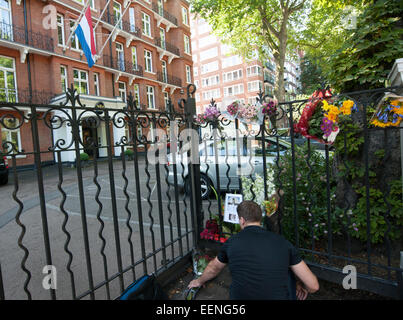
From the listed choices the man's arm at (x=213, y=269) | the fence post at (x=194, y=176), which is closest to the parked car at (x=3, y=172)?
the fence post at (x=194, y=176)

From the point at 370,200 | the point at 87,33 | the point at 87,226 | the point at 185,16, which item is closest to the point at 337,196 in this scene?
the point at 370,200

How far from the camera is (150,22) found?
2367 centimetres

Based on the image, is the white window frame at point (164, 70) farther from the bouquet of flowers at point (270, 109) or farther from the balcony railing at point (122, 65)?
the bouquet of flowers at point (270, 109)

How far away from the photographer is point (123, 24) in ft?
66.8

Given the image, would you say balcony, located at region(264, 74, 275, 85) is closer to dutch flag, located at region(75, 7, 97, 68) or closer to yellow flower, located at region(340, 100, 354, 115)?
dutch flag, located at region(75, 7, 97, 68)

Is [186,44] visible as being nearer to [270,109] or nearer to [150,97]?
[150,97]

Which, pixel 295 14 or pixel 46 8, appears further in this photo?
pixel 295 14

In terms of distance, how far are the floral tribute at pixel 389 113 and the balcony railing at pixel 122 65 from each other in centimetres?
2021

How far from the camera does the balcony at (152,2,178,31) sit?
79.7 feet

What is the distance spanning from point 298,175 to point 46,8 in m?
18.1

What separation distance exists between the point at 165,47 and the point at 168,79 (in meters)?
3.17
